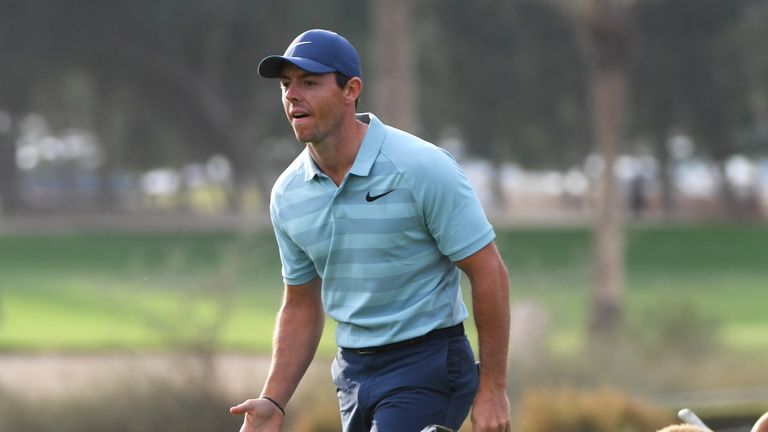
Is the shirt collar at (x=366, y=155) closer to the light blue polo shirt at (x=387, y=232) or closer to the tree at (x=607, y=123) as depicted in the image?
the light blue polo shirt at (x=387, y=232)

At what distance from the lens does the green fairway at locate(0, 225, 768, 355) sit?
40.4ft

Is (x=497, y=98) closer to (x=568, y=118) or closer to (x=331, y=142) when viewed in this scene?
(x=568, y=118)

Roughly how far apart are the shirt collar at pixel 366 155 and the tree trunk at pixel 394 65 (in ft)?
44.2

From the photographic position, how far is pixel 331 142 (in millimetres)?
4273

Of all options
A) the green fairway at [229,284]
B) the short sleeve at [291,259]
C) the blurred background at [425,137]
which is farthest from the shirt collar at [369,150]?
the blurred background at [425,137]

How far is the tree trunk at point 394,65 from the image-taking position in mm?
18062

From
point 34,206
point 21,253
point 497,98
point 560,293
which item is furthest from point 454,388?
point 34,206

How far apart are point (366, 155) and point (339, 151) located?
3.9 inches

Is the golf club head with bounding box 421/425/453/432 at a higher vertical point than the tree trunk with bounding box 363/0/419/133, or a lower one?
lower

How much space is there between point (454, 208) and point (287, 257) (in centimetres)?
71

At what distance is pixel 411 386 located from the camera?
14.1 feet

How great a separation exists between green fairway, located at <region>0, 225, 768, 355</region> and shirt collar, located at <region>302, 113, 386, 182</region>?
15.8 ft

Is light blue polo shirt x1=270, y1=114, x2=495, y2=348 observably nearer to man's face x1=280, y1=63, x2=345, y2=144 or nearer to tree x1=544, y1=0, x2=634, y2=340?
man's face x1=280, y1=63, x2=345, y2=144

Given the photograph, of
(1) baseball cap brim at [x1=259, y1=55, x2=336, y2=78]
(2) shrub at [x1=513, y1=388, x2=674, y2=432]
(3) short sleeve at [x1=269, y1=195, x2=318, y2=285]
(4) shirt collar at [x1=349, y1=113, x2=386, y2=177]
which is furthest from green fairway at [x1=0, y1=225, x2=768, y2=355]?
(1) baseball cap brim at [x1=259, y1=55, x2=336, y2=78]
